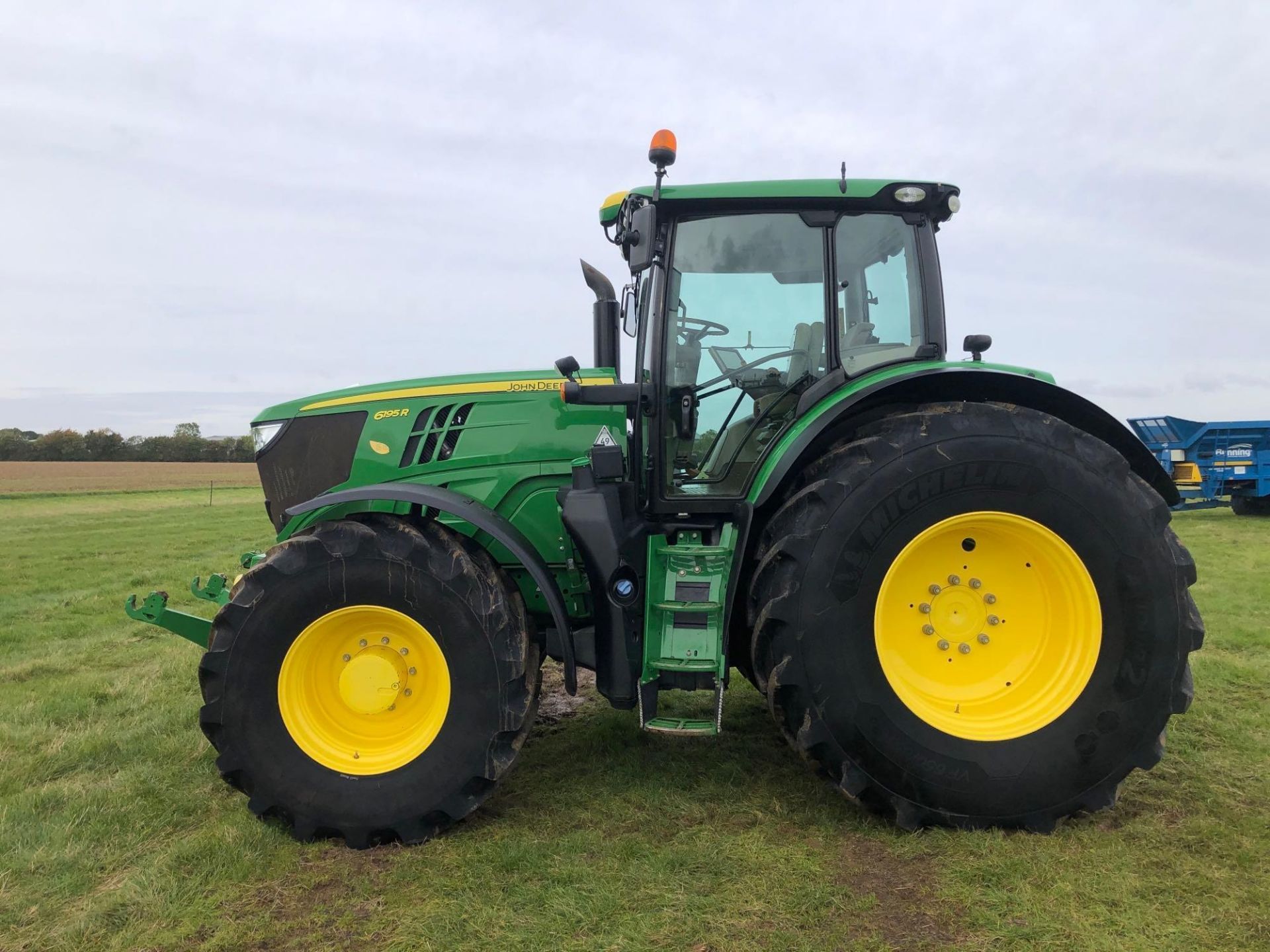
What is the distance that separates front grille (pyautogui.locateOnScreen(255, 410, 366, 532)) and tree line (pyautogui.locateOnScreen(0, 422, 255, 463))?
1720 inches

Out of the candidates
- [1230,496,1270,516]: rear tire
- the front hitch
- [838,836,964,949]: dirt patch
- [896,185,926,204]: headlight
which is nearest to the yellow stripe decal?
the front hitch

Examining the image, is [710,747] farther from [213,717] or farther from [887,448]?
[213,717]

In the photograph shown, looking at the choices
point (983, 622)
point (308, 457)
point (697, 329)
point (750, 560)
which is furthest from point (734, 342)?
point (308, 457)

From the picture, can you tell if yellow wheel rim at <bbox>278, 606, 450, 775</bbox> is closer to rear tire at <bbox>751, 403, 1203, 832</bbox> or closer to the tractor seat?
rear tire at <bbox>751, 403, 1203, 832</bbox>

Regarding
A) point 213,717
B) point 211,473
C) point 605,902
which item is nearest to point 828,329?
point 605,902

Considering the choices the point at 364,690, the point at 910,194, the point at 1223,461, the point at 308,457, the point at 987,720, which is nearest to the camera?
the point at 987,720

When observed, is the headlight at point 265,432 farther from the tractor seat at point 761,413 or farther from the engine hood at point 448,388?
the tractor seat at point 761,413

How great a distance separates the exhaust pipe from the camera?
156 inches

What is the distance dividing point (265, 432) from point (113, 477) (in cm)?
3495

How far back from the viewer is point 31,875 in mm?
2787

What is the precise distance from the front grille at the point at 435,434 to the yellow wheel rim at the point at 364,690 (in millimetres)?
784

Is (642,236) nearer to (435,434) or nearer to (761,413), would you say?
(761,413)

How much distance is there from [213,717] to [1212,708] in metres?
4.80

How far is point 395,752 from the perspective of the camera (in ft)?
10.2
